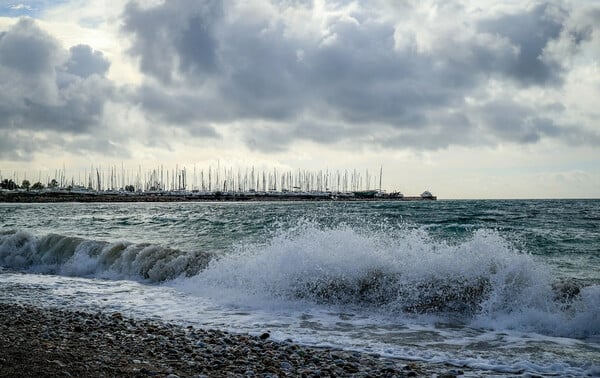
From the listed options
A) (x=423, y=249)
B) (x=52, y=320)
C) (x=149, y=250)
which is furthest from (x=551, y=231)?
(x=52, y=320)

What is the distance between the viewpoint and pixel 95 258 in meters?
17.1

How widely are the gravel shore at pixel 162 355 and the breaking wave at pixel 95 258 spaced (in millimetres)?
6274

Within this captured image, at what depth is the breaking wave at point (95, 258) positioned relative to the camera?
48.4 feet

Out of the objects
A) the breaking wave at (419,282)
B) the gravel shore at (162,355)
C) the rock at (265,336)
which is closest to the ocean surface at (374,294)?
the breaking wave at (419,282)

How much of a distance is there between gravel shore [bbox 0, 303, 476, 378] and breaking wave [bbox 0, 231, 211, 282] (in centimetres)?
627

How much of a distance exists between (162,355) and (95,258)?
11978 millimetres

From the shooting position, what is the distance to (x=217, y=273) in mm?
13539

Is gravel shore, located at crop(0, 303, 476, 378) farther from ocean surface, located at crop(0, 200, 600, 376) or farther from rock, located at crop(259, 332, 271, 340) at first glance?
ocean surface, located at crop(0, 200, 600, 376)

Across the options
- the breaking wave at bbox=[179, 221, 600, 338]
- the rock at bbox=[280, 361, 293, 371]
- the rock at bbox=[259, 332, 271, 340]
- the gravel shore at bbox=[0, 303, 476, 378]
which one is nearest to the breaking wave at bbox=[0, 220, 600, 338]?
the breaking wave at bbox=[179, 221, 600, 338]

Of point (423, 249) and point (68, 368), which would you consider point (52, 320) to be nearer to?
point (68, 368)

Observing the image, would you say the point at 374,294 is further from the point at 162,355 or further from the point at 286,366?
the point at 162,355

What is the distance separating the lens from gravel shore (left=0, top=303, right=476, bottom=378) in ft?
18.6

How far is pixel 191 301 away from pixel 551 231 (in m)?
20.3

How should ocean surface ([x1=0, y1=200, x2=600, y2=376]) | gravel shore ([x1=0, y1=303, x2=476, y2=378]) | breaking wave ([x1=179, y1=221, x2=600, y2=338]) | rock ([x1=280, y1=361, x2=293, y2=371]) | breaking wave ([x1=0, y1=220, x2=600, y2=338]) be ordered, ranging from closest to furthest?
gravel shore ([x1=0, y1=303, x2=476, y2=378]) < rock ([x1=280, y1=361, x2=293, y2=371]) < ocean surface ([x1=0, y1=200, x2=600, y2=376]) < breaking wave ([x1=179, y1=221, x2=600, y2=338]) < breaking wave ([x1=0, y1=220, x2=600, y2=338])
